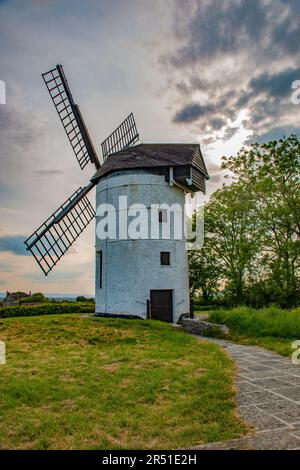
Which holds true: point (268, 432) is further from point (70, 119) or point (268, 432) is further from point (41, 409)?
point (70, 119)

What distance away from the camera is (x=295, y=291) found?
71.9ft

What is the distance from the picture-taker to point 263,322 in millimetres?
13992

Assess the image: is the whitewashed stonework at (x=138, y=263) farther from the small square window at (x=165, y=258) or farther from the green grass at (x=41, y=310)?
the green grass at (x=41, y=310)

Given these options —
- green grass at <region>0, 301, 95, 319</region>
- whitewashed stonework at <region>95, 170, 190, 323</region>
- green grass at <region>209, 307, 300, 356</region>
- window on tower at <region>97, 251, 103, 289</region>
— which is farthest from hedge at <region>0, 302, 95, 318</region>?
green grass at <region>209, 307, 300, 356</region>

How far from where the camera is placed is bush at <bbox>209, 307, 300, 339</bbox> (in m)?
12.9

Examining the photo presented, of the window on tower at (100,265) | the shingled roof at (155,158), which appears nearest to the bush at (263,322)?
the window on tower at (100,265)

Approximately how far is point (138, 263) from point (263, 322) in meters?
7.16

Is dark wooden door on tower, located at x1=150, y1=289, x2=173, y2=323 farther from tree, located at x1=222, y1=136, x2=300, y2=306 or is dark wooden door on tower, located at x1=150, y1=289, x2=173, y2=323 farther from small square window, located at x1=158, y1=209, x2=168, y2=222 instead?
tree, located at x1=222, y1=136, x2=300, y2=306

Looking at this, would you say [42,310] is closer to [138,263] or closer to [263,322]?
[138,263]

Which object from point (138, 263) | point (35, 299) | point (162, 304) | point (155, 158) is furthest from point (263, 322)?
point (35, 299)

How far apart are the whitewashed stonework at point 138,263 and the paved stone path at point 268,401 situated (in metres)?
8.61

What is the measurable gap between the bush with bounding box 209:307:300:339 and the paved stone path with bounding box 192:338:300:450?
2561mm
